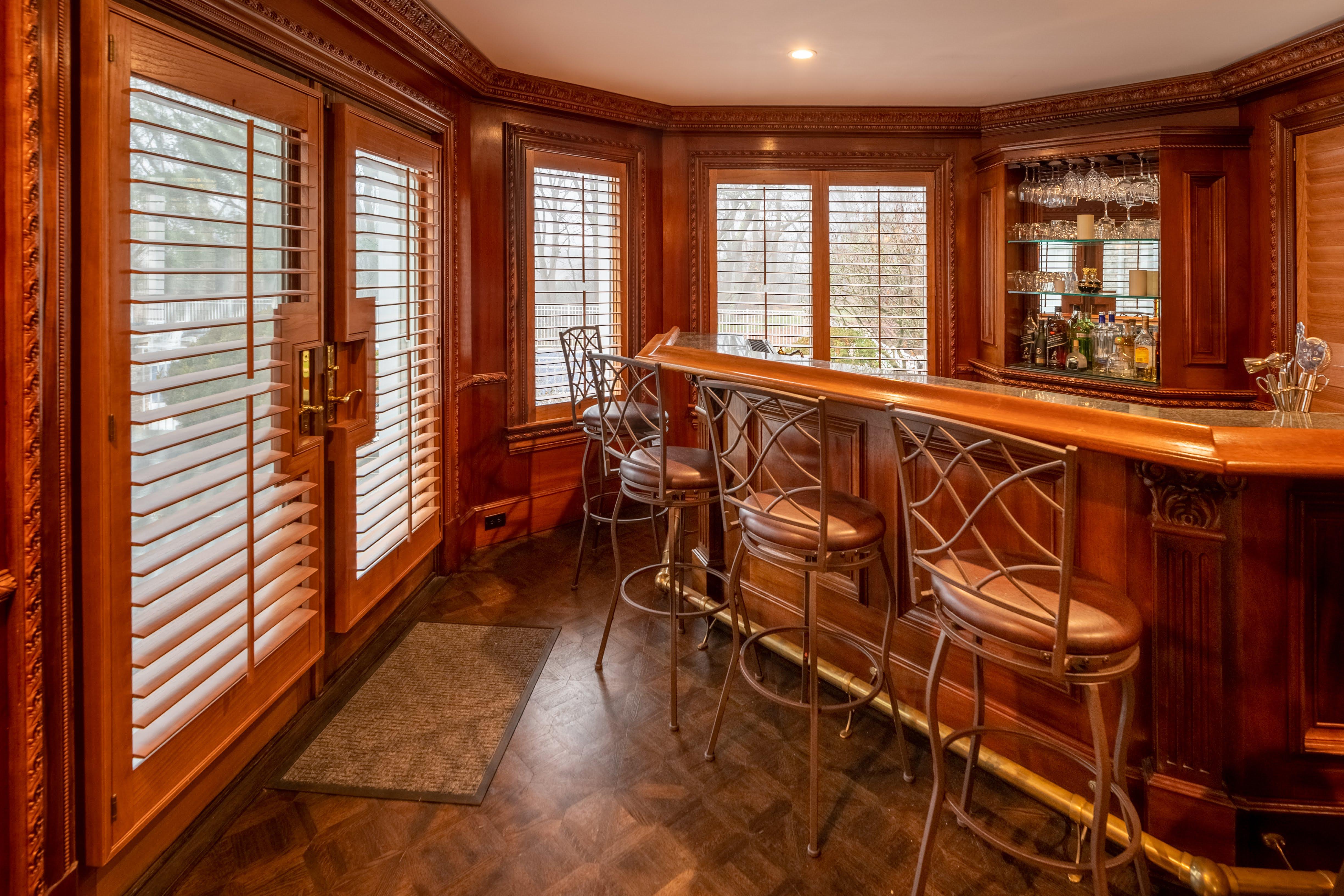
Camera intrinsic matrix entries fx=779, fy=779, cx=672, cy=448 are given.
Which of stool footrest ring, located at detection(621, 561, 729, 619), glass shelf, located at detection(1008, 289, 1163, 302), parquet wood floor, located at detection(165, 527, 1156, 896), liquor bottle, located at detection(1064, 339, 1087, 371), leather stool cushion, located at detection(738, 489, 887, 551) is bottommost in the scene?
parquet wood floor, located at detection(165, 527, 1156, 896)

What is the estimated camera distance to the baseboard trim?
1.84 meters

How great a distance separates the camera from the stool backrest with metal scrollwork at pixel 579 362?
421 cm

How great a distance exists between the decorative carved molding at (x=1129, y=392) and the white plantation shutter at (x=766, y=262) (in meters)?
1.18

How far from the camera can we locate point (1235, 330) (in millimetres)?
4012

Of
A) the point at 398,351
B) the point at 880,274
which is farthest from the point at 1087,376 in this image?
the point at 398,351

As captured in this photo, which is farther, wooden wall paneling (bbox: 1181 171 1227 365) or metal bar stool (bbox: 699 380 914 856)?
wooden wall paneling (bbox: 1181 171 1227 365)

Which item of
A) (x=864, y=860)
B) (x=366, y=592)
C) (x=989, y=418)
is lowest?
(x=864, y=860)

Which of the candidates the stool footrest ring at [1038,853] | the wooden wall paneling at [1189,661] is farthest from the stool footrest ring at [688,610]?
the wooden wall paneling at [1189,661]

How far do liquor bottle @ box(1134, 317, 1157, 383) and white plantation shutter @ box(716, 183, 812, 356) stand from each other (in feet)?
5.99

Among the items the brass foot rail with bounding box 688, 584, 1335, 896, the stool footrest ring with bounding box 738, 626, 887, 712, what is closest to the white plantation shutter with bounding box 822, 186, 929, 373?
the stool footrest ring with bounding box 738, 626, 887, 712

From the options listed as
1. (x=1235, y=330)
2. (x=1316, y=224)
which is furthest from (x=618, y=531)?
(x=1316, y=224)

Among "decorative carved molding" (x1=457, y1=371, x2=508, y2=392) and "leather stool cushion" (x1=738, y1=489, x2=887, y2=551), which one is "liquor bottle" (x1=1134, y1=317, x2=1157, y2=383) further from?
"decorative carved molding" (x1=457, y1=371, x2=508, y2=392)

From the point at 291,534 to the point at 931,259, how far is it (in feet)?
13.4

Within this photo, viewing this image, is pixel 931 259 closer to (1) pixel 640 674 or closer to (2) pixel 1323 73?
(2) pixel 1323 73
